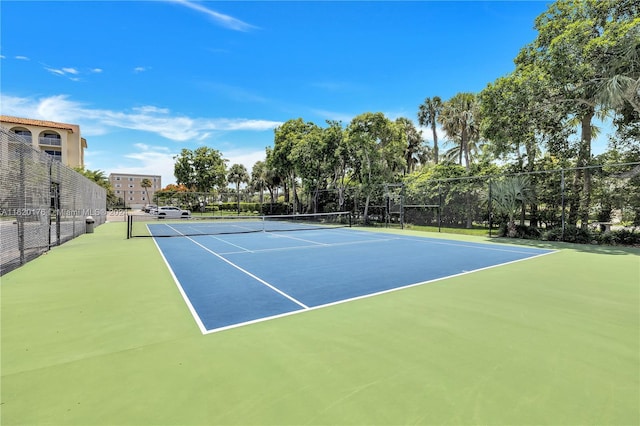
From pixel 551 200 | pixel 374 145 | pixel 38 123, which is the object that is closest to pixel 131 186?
pixel 38 123

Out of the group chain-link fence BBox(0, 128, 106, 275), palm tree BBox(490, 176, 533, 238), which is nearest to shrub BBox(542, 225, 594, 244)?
palm tree BBox(490, 176, 533, 238)

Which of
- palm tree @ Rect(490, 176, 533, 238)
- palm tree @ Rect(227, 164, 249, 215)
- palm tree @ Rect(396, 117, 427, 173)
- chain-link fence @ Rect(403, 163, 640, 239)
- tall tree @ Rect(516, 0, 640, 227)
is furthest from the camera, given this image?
palm tree @ Rect(227, 164, 249, 215)

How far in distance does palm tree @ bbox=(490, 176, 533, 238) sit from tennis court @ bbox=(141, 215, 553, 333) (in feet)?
15.3

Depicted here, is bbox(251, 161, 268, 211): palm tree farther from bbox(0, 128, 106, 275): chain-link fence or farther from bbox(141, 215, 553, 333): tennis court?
bbox(141, 215, 553, 333): tennis court

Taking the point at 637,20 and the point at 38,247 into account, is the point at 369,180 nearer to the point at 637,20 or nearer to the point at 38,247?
the point at 637,20

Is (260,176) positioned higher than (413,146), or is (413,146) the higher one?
(413,146)

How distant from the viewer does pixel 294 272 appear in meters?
7.02

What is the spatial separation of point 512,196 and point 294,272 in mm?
13009

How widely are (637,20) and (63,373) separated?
58.4 ft

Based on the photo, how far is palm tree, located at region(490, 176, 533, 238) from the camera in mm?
15137

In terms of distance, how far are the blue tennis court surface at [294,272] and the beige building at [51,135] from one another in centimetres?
4501

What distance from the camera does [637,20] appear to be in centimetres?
1098

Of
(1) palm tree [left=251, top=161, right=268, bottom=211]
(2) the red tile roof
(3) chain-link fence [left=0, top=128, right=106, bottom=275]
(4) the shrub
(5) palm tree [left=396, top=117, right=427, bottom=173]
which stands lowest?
(4) the shrub

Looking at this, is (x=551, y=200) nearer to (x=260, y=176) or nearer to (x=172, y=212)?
(x=172, y=212)
